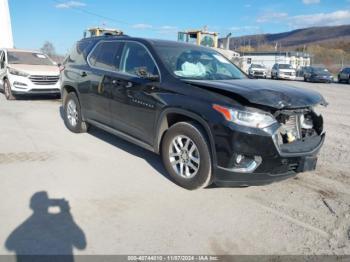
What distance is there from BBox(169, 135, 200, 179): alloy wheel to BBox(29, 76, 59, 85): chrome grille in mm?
8094

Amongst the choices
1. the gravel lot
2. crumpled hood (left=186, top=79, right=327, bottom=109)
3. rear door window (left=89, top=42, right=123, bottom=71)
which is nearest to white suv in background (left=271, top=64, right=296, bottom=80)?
the gravel lot

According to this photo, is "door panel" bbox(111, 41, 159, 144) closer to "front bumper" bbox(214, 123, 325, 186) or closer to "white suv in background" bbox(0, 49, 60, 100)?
"front bumper" bbox(214, 123, 325, 186)

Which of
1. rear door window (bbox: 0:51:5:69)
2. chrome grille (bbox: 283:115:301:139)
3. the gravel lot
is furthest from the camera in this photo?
rear door window (bbox: 0:51:5:69)

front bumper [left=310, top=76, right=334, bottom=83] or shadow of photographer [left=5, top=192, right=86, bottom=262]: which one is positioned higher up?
shadow of photographer [left=5, top=192, right=86, bottom=262]

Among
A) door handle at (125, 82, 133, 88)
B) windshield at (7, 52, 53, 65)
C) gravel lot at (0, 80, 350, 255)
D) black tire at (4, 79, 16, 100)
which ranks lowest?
gravel lot at (0, 80, 350, 255)

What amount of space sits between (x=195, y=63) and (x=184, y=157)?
1.55m

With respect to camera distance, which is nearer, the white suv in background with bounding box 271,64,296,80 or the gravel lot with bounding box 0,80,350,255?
the gravel lot with bounding box 0,80,350,255

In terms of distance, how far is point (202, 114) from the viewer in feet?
12.9

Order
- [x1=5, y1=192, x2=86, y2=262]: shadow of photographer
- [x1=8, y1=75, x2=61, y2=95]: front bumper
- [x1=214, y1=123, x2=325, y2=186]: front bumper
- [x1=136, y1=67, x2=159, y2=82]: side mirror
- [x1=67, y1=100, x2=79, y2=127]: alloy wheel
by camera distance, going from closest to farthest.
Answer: [x1=5, y1=192, x2=86, y2=262]: shadow of photographer < [x1=214, y1=123, x2=325, y2=186]: front bumper < [x1=136, y1=67, x2=159, y2=82]: side mirror < [x1=67, y1=100, x2=79, y2=127]: alloy wheel < [x1=8, y1=75, x2=61, y2=95]: front bumper

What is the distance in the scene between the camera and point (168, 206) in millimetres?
3855

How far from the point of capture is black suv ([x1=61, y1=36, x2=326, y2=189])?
374cm

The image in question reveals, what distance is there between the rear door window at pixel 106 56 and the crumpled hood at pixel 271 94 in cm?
177

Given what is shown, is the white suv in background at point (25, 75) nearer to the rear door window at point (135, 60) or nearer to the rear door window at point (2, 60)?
the rear door window at point (2, 60)

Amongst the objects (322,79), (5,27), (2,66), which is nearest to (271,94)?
(2,66)
